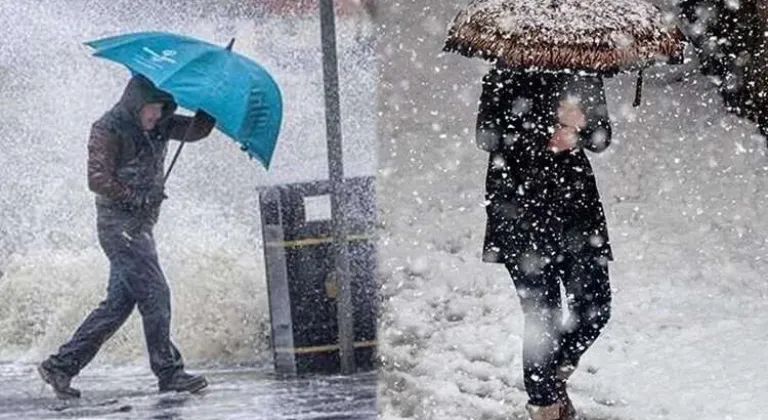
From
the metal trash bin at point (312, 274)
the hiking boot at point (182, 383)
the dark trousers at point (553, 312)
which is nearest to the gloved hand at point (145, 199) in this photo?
the metal trash bin at point (312, 274)

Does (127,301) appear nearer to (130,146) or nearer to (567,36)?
(130,146)

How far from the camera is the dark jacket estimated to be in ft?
12.4

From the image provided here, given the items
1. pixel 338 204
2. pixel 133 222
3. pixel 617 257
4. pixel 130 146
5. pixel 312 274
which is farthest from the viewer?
pixel 617 257

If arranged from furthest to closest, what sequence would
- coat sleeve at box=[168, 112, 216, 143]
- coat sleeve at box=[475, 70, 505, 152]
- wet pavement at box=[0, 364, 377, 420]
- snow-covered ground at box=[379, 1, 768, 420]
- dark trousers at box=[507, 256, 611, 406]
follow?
snow-covered ground at box=[379, 1, 768, 420] → dark trousers at box=[507, 256, 611, 406] → coat sleeve at box=[475, 70, 505, 152] → coat sleeve at box=[168, 112, 216, 143] → wet pavement at box=[0, 364, 377, 420]

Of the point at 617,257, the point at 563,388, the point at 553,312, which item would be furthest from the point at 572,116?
the point at 617,257

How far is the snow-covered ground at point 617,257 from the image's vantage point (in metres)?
4.87

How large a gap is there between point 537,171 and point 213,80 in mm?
950

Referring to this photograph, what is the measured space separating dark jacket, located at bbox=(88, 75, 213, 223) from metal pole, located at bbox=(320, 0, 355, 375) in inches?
14.5

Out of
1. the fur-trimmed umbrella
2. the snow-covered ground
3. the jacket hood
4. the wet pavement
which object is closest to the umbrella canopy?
the fur-trimmed umbrella

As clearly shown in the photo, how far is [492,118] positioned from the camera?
4055 mm

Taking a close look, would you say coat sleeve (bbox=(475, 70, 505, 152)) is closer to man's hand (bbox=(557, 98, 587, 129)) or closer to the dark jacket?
man's hand (bbox=(557, 98, 587, 129))

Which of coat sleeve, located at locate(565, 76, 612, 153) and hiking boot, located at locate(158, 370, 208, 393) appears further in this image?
coat sleeve, located at locate(565, 76, 612, 153)

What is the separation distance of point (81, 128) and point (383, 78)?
14.2 feet

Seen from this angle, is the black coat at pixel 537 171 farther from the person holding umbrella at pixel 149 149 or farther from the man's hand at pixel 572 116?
the person holding umbrella at pixel 149 149
